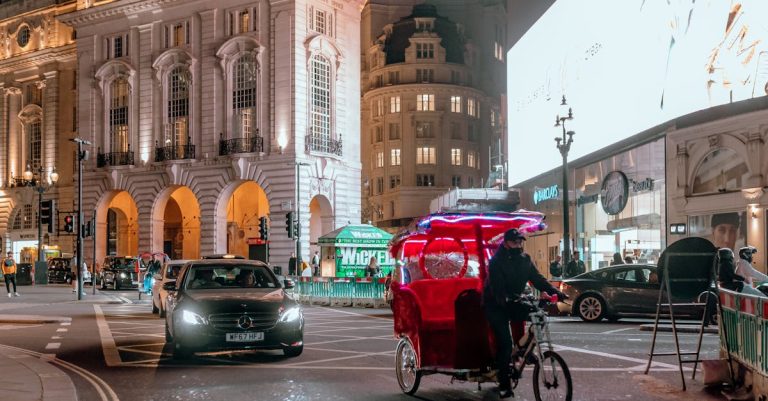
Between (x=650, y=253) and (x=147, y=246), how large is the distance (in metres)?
36.1

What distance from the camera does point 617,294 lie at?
68.8 ft

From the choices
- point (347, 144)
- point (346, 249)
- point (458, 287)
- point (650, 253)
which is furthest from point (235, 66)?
point (458, 287)

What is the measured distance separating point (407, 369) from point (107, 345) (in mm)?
7969

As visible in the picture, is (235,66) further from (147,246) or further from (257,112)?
(147,246)

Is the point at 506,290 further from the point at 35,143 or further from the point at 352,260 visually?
the point at 35,143

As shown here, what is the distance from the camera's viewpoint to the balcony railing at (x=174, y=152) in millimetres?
54781

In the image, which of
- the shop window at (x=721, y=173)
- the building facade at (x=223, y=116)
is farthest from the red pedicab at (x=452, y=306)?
the building facade at (x=223, y=116)

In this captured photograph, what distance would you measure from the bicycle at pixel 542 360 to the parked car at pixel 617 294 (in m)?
11.8

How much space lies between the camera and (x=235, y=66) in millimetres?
53469

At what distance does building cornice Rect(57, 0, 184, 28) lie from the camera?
56.4 meters

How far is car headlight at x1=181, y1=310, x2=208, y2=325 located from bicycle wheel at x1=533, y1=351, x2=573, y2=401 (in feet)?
19.7

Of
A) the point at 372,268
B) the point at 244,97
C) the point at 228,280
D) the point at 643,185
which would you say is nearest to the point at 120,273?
the point at 244,97

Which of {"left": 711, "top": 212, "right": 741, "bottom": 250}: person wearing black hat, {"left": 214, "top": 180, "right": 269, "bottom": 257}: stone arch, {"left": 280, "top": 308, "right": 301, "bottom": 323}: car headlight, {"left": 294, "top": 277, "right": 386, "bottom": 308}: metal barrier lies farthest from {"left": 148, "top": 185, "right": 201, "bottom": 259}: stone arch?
{"left": 280, "top": 308, "right": 301, "bottom": 323}: car headlight

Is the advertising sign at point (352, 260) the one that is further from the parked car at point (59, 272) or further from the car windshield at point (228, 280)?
the parked car at point (59, 272)
